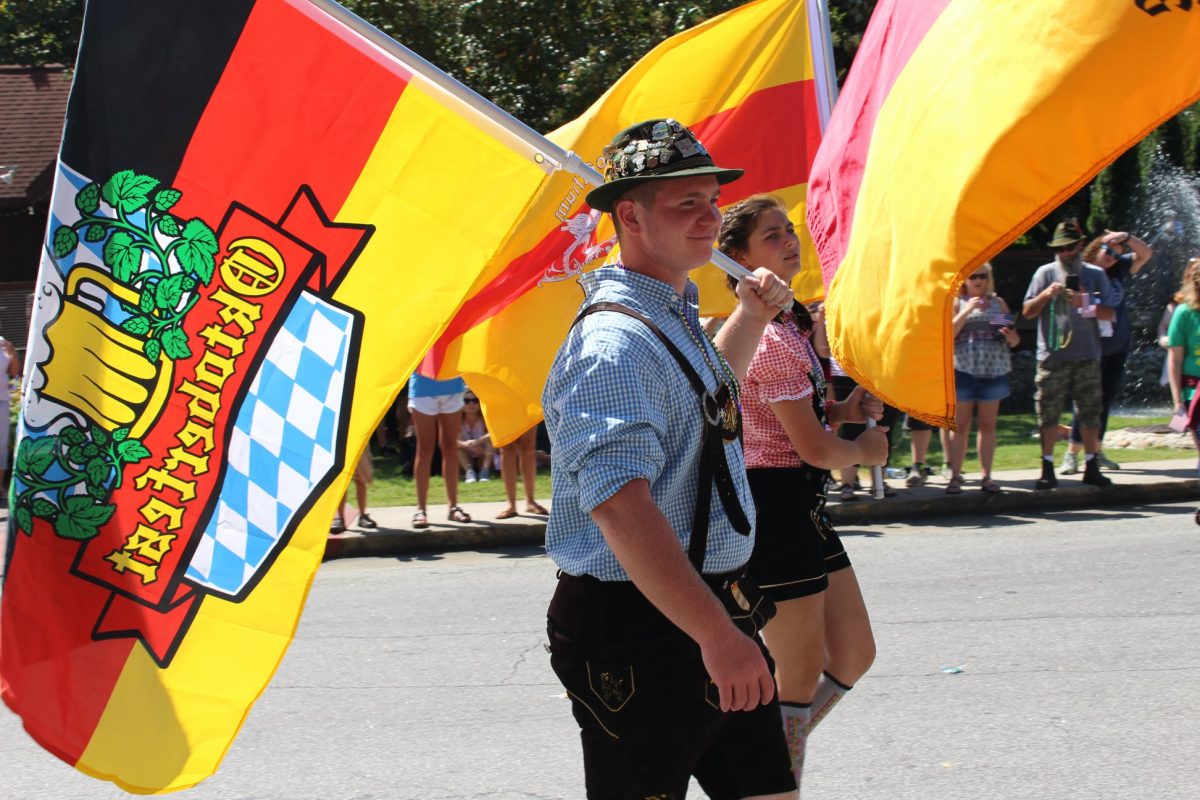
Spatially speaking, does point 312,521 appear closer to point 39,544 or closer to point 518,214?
point 39,544

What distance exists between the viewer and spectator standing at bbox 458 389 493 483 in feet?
41.8

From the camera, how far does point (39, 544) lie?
336cm

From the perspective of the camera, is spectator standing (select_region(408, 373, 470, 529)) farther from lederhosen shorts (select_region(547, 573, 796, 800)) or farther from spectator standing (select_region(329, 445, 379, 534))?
lederhosen shorts (select_region(547, 573, 796, 800))

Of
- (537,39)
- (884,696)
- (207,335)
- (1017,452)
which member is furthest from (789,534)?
(537,39)

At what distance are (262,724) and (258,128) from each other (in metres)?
2.85

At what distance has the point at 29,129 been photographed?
24.3 metres

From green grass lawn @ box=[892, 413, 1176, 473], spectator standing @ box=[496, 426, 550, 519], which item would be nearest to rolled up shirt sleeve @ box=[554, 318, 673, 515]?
spectator standing @ box=[496, 426, 550, 519]

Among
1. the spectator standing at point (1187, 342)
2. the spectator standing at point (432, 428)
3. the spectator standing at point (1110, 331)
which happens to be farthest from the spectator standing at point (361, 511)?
the spectator standing at point (1187, 342)

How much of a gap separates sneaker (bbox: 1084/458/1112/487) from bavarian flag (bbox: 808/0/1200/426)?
7616mm

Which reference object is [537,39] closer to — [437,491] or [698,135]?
[437,491]

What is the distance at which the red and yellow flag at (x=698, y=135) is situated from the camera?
598cm

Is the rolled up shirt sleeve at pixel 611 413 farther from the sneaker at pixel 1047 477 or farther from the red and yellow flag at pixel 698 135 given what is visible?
the sneaker at pixel 1047 477

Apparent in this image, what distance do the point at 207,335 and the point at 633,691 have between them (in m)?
1.35

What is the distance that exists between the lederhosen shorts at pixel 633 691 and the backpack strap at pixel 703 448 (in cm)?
10
